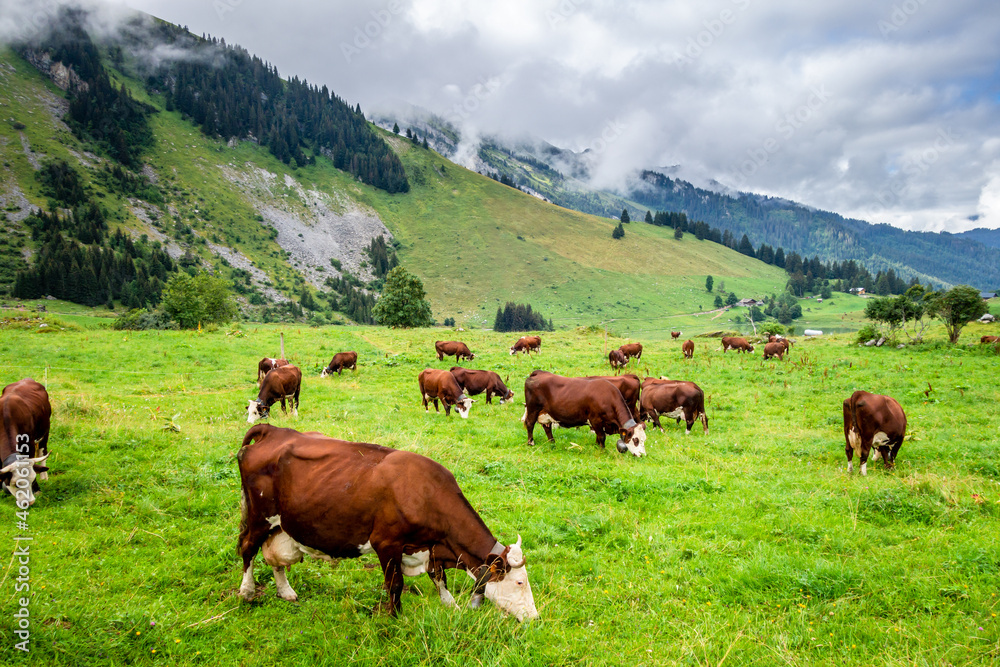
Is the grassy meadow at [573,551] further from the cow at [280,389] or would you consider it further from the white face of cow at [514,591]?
the cow at [280,389]

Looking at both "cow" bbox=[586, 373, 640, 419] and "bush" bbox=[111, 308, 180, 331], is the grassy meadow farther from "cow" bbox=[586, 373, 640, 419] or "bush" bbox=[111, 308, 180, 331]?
"bush" bbox=[111, 308, 180, 331]

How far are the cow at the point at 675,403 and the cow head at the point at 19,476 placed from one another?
15.0m

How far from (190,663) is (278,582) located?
1.24 meters

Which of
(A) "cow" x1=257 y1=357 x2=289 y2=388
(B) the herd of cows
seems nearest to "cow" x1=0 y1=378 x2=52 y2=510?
(B) the herd of cows

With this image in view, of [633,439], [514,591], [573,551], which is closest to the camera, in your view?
[514,591]

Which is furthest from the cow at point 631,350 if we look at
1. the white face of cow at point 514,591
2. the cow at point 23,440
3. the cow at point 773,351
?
the cow at point 23,440

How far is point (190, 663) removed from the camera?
465 cm

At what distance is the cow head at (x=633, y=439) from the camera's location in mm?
12456

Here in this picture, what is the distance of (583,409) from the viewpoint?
1316 cm

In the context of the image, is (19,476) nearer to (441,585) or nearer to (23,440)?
(23,440)

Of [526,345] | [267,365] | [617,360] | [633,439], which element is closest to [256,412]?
[267,365]

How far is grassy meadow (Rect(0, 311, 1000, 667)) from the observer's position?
4.91m

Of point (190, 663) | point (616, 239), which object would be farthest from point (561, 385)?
point (616, 239)

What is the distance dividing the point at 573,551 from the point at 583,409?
20.3 feet
